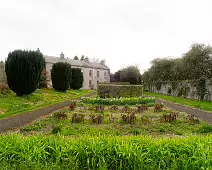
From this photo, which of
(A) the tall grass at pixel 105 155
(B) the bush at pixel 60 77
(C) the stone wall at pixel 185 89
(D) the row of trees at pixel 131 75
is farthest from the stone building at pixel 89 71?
(A) the tall grass at pixel 105 155

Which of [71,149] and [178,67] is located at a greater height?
[178,67]

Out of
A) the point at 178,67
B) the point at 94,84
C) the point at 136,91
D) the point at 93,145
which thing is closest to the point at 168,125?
the point at 93,145

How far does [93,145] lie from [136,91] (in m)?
17.2

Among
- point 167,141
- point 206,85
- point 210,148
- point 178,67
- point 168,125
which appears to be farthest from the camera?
point 178,67

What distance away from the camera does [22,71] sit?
57.6 feet

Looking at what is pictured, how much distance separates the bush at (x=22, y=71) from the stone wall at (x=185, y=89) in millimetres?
15248

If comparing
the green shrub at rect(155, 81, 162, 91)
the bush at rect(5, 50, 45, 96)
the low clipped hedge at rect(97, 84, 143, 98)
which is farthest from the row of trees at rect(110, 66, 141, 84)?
the bush at rect(5, 50, 45, 96)

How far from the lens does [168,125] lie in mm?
7773

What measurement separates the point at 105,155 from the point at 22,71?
16153mm

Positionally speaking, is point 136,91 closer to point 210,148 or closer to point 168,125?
point 168,125

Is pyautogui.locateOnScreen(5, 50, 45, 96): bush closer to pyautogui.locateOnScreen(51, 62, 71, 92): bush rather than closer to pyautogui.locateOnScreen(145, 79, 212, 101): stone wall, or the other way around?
pyautogui.locateOnScreen(51, 62, 71, 92): bush

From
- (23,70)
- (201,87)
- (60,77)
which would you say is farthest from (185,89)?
(23,70)

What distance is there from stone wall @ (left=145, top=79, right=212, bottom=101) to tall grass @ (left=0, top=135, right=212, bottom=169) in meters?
17.9

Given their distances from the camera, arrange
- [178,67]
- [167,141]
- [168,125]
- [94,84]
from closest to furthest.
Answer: [167,141]
[168,125]
[178,67]
[94,84]
